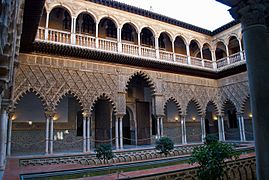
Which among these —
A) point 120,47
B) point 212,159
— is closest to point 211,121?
point 120,47

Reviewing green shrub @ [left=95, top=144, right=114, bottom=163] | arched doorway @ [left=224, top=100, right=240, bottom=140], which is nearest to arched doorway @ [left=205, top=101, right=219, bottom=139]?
arched doorway @ [left=224, top=100, right=240, bottom=140]

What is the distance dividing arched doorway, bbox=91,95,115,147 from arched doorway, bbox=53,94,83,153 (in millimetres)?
993

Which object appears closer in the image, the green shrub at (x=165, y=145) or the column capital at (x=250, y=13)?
the column capital at (x=250, y=13)

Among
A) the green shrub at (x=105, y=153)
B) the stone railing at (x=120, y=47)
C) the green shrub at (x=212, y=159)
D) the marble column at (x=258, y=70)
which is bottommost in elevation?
the green shrub at (x=105, y=153)

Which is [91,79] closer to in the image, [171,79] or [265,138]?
[171,79]

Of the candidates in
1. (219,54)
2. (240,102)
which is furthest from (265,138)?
(219,54)

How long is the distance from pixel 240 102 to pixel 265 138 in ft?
44.6

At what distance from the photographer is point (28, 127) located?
11.7 meters

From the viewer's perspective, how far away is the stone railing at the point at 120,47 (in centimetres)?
1055

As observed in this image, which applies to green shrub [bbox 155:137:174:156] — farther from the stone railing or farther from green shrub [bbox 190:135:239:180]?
the stone railing

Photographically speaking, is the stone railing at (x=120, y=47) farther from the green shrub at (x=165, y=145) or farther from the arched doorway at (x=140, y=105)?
the green shrub at (x=165, y=145)

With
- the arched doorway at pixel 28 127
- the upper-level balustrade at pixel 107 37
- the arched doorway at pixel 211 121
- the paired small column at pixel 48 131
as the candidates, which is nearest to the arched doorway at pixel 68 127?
the arched doorway at pixel 28 127

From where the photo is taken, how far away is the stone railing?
34.6ft

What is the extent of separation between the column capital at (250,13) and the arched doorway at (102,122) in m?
10.9
